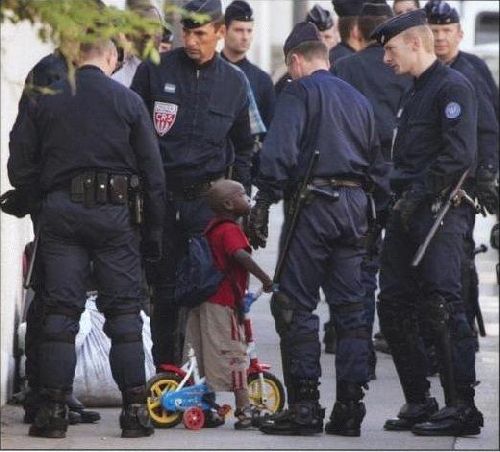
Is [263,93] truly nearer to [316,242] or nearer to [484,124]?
[484,124]

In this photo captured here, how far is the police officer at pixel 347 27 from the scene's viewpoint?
13.2m

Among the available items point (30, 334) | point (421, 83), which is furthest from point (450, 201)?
point (30, 334)

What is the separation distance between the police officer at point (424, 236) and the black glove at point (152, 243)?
3.50 feet

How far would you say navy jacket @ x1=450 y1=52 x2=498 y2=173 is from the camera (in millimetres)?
11867

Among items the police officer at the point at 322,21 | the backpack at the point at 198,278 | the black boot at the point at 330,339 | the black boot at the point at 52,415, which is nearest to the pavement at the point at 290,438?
the black boot at the point at 52,415

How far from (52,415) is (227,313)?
104cm

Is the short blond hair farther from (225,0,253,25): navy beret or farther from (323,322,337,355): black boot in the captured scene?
(225,0,253,25): navy beret

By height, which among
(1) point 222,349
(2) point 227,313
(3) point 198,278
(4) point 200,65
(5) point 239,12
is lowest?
(1) point 222,349

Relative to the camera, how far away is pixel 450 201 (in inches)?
380

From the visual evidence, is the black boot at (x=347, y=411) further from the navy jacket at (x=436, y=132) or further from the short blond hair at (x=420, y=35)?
the short blond hair at (x=420, y=35)

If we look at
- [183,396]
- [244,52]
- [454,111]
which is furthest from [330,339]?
[454,111]

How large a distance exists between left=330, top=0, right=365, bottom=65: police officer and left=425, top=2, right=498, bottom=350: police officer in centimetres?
116

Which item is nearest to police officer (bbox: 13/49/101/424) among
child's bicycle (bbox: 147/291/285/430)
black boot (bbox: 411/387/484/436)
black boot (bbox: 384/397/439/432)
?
child's bicycle (bbox: 147/291/285/430)

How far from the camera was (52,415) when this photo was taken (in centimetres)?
920
